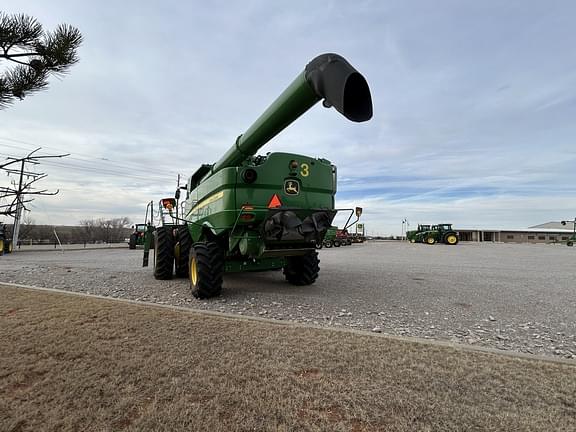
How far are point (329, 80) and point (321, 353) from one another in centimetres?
267

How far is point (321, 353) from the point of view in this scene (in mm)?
3410

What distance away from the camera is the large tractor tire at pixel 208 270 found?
6.14 metres

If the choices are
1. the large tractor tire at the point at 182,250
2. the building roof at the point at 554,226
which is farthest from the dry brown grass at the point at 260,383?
the building roof at the point at 554,226

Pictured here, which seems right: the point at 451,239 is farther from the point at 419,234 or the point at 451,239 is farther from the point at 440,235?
the point at 419,234

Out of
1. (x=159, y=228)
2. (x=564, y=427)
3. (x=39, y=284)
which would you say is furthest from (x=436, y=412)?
(x=39, y=284)

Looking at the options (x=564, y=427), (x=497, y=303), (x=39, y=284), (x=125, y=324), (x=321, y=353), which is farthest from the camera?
(x=39, y=284)

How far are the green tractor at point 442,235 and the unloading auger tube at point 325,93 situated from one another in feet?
117

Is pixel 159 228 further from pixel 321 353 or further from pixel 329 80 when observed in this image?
pixel 329 80

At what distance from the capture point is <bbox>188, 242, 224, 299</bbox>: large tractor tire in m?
6.14

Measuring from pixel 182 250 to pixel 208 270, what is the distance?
9.29 ft

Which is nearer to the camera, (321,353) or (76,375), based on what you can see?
(76,375)

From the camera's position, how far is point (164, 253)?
27.7 feet

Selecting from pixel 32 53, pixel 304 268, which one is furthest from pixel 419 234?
pixel 32 53

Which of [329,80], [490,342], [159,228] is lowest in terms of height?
[490,342]
